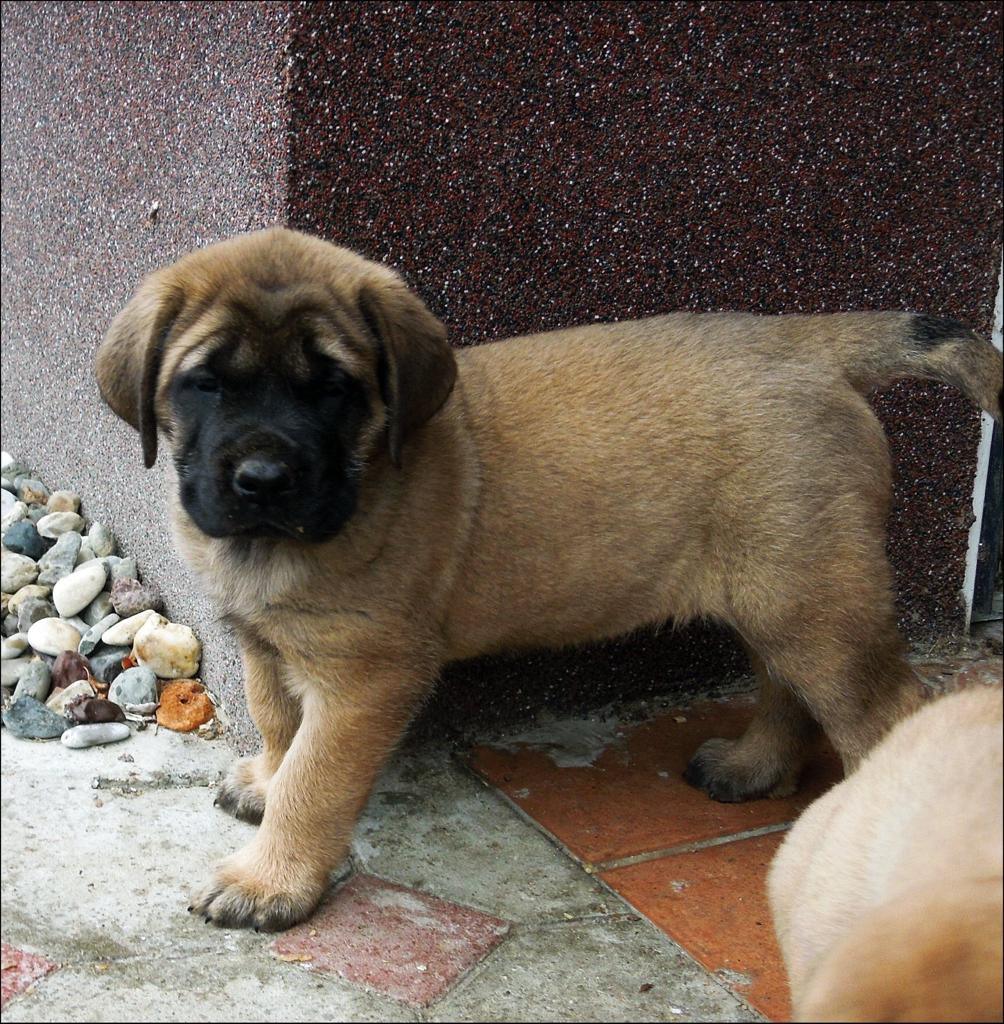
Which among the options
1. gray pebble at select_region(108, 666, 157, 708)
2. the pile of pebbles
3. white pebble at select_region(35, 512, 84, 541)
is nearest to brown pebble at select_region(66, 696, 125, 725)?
the pile of pebbles

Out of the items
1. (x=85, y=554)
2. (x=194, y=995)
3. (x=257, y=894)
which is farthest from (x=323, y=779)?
(x=85, y=554)

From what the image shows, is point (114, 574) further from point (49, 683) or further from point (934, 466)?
Answer: point (934, 466)

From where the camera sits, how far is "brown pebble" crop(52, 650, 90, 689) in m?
2.70

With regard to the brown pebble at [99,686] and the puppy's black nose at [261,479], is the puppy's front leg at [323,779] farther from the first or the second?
the puppy's black nose at [261,479]

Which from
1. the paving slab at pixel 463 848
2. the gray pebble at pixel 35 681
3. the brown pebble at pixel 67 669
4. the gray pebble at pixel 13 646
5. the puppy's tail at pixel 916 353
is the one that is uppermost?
the puppy's tail at pixel 916 353

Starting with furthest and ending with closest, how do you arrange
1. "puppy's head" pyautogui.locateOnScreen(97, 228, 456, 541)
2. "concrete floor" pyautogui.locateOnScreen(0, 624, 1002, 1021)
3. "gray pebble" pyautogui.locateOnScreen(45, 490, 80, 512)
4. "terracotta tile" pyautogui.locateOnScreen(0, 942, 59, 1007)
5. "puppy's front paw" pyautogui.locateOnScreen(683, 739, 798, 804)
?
"gray pebble" pyautogui.locateOnScreen(45, 490, 80, 512) < "puppy's front paw" pyautogui.locateOnScreen(683, 739, 798, 804) < "puppy's head" pyautogui.locateOnScreen(97, 228, 456, 541) < "concrete floor" pyautogui.locateOnScreen(0, 624, 1002, 1021) < "terracotta tile" pyautogui.locateOnScreen(0, 942, 59, 1007)

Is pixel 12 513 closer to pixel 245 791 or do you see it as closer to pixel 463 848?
pixel 245 791

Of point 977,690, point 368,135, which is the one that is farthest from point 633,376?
point 977,690

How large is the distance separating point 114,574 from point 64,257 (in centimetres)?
141

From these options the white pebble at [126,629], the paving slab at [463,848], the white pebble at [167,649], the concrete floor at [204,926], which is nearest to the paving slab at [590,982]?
the concrete floor at [204,926]

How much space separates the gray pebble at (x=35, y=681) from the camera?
2337 millimetres

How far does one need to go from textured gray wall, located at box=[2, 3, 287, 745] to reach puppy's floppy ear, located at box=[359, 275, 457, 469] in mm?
650

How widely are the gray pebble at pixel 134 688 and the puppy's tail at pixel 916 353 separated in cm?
208

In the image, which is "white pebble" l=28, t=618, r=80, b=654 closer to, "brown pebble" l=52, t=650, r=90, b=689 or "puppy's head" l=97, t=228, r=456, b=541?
"brown pebble" l=52, t=650, r=90, b=689
